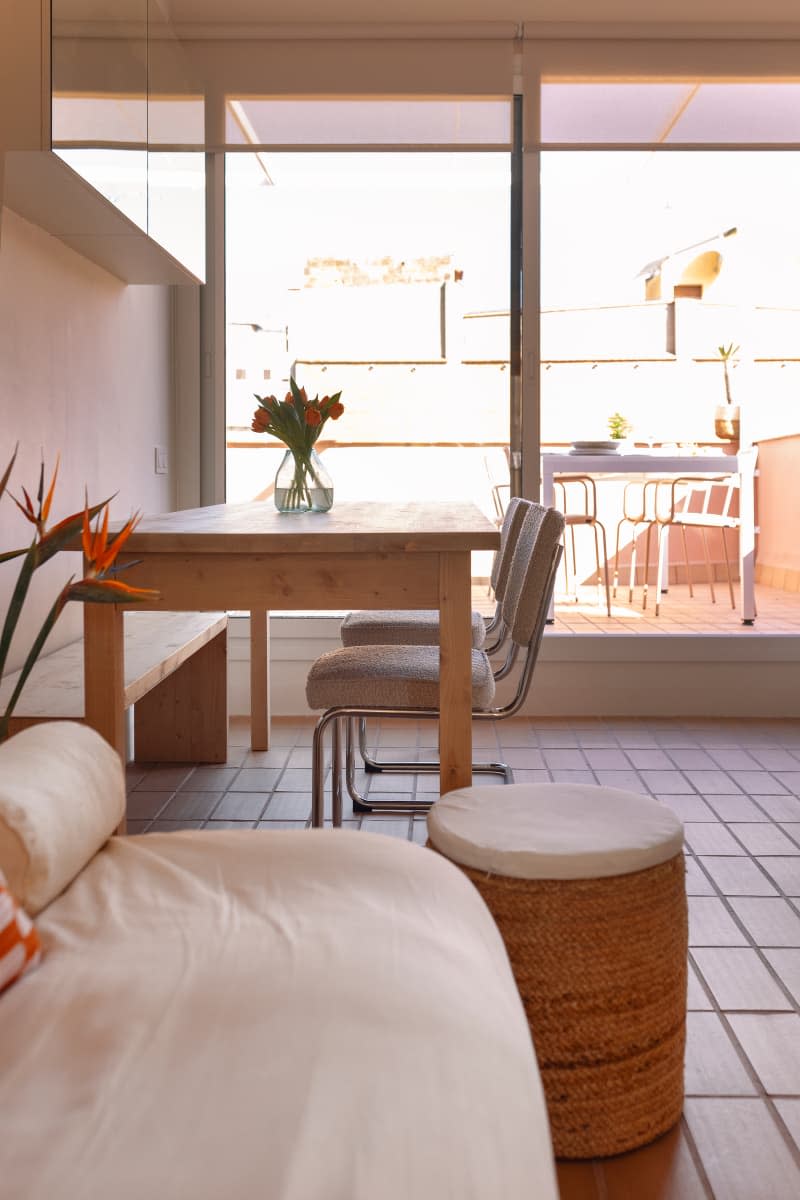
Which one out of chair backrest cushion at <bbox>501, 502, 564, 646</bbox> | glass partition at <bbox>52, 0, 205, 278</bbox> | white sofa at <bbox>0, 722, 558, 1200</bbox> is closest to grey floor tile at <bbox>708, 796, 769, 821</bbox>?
chair backrest cushion at <bbox>501, 502, 564, 646</bbox>

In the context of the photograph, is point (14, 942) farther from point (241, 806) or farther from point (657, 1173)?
point (241, 806)

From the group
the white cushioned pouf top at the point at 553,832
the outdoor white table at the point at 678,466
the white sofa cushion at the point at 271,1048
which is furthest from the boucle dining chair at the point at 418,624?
the white sofa cushion at the point at 271,1048

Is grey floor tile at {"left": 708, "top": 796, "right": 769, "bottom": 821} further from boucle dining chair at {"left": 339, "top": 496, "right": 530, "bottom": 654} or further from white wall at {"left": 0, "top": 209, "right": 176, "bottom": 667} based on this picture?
white wall at {"left": 0, "top": 209, "right": 176, "bottom": 667}

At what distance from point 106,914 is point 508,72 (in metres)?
4.16

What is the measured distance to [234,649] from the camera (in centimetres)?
484

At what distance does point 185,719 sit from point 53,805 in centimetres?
266

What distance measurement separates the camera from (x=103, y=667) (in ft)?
7.14

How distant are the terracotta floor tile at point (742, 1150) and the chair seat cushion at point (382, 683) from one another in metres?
1.07

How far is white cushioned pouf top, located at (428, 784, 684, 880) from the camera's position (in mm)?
1640

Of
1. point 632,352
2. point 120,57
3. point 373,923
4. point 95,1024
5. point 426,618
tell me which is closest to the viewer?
point 95,1024

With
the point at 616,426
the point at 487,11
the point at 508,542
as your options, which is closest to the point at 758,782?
the point at 508,542

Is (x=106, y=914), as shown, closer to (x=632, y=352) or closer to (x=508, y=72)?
(x=508, y=72)

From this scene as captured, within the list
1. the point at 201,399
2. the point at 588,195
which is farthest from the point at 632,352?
the point at 201,399

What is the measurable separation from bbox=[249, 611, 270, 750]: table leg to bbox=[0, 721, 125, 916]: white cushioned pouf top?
247cm
